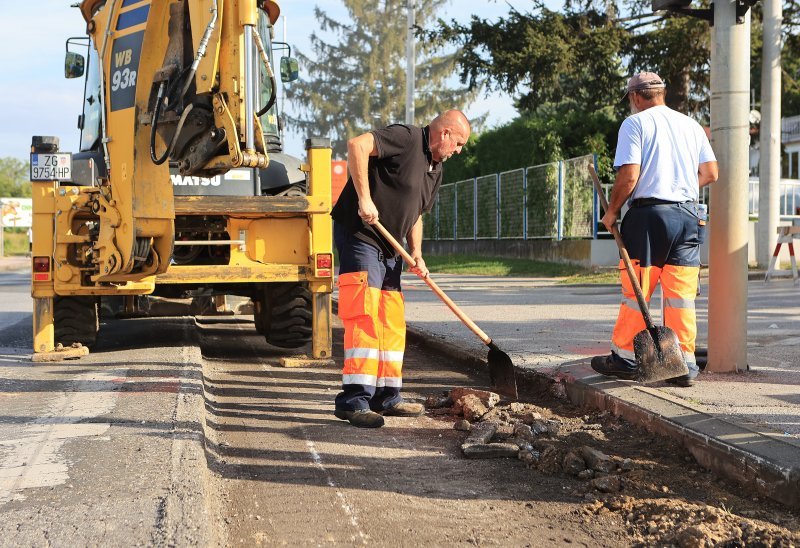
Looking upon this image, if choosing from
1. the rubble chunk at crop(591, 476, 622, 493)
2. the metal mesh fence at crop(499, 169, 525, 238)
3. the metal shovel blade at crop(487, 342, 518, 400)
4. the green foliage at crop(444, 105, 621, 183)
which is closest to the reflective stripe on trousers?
the metal shovel blade at crop(487, 342, 518, 400)

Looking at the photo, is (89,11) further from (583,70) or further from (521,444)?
(583,70)

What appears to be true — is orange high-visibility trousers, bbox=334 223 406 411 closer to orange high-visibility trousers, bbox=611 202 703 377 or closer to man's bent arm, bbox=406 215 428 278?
man's bent arm, bbox=406 215 428 278

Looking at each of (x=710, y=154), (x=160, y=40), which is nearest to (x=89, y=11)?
(x=160, y=40)

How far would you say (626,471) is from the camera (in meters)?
4.55

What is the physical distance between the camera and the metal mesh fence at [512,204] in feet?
81.1

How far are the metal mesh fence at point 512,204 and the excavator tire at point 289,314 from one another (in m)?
16.2

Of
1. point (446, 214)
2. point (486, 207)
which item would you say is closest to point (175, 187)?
point (486, 207)

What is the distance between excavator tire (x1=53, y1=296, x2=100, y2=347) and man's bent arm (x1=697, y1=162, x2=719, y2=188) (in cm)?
502

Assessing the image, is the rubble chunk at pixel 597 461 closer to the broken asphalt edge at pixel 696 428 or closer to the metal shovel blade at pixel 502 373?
the broken asphalt edge at pixel 696 428

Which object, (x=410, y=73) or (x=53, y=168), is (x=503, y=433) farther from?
(x=410, y=73)

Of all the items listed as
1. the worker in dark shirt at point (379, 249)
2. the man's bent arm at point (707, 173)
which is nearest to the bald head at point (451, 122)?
the worker in dark shirt at point (379, 249)

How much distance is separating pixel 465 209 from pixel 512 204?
14.4ft

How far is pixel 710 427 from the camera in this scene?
15.6ft

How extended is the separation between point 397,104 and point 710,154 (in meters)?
51.7
